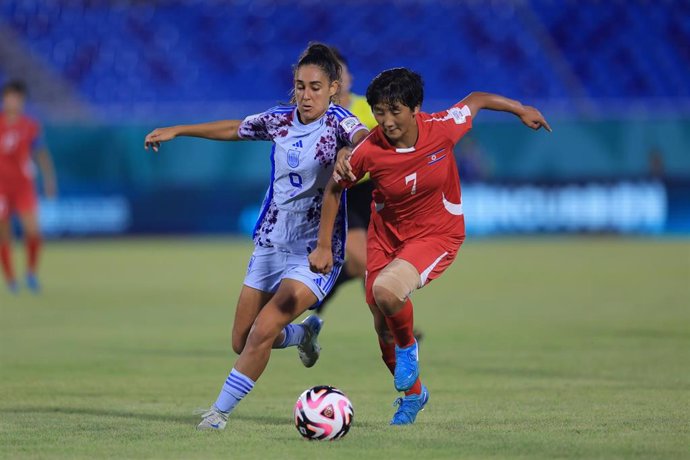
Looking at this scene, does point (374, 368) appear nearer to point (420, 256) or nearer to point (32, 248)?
point (420, 256)

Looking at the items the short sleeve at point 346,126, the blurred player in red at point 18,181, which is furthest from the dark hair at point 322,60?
the blurred player in red at point 18,181

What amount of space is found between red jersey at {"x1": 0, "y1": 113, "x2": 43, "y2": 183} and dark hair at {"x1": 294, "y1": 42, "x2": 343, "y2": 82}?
1127 cm

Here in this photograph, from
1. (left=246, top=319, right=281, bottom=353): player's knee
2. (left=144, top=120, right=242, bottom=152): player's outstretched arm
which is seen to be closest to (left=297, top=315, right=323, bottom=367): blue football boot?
(left=246, top=319, right=281, bottom=353): player's knee

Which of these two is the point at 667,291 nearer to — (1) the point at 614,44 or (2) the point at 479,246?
(2) the point at 479,246

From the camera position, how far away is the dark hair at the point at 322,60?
23.0 ft

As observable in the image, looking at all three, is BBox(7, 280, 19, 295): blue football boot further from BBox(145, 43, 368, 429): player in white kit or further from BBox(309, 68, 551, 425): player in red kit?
BBox(309, 68, 551, 425): player in red kit

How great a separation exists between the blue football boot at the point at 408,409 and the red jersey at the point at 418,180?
2.86ft

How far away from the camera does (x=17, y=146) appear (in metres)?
17.7

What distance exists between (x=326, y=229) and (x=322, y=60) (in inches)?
38.5

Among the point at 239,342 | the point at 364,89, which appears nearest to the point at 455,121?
the point at 239,342

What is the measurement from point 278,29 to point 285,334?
24.4 m

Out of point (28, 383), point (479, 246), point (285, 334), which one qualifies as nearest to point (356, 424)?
point (285, 334)

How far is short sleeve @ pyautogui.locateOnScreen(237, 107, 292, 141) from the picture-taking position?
23.7 feet

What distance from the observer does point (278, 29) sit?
3166 cm
